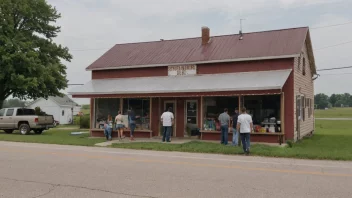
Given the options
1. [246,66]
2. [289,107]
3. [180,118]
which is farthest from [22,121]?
[289,107]

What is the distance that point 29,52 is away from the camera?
26.9 metres

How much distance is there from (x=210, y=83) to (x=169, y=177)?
1004cm

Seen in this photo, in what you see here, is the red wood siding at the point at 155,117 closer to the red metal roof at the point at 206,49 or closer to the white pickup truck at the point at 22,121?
the red metal roof at the point at 206,49

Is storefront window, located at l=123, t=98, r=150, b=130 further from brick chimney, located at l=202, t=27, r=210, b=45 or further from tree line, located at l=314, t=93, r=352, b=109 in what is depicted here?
tree line, located at l=314, t=93, r=352, b=109

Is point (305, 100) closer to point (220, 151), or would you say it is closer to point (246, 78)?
point (246, 78)

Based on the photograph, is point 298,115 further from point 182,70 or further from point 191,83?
point 182,70

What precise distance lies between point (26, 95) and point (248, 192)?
27282mm

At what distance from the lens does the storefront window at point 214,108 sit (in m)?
17.8

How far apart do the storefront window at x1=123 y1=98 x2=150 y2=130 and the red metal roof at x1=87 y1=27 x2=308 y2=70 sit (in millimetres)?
2195

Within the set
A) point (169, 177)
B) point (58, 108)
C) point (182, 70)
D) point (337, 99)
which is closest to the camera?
point (169, 177)

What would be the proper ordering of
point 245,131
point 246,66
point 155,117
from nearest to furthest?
1. point 245,131
2. point 246,66
3. point 155,117

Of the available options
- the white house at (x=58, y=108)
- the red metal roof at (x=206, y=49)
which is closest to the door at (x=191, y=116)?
the red metal roof at (x=206, y=49)

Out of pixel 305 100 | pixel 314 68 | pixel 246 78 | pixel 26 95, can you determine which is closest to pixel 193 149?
pixel 246 78

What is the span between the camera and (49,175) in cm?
823
